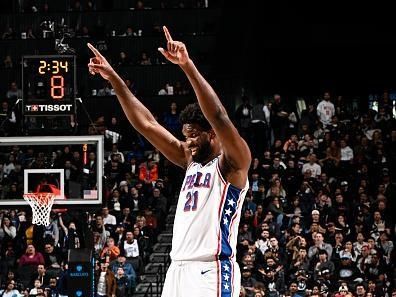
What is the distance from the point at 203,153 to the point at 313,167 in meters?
15.8

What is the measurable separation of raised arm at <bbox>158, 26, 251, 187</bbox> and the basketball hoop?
9.37 meters

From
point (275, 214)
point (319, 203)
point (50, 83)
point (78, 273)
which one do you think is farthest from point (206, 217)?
point (319, 203)

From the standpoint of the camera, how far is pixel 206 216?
21.4 ft

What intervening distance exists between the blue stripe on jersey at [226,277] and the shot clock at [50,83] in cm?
957

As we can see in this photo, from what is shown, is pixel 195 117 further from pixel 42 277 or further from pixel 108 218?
pixel 108 218

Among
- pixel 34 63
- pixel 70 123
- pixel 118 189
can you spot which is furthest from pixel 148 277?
pixel 34 63

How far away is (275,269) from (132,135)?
314 inches

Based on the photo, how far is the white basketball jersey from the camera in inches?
A: 256

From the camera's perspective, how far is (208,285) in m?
6.50

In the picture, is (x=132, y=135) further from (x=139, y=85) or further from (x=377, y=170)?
(x=377, y=170)

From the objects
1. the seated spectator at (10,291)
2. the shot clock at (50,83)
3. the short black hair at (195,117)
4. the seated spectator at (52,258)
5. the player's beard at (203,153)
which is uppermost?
the shot clock at (50,83)

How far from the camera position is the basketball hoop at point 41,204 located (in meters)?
15.4

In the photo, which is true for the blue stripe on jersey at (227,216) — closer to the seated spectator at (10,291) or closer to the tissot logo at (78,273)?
the tissot logo at (78,273)

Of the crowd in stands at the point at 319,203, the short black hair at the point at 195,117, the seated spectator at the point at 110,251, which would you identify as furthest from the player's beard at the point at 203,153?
the seated spectator at the point at 110,251
